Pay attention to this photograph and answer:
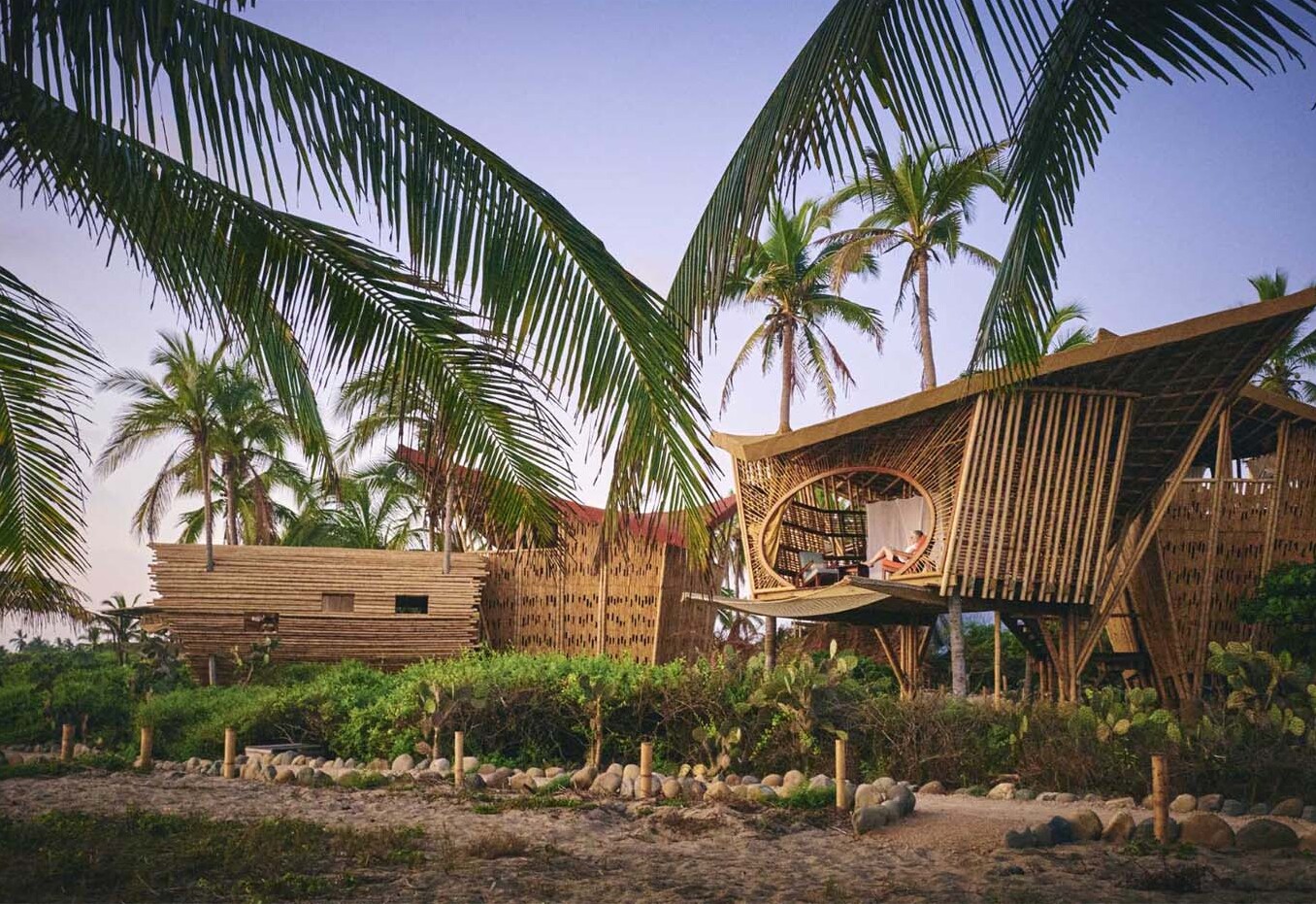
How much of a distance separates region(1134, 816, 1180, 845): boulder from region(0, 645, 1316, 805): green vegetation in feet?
5.11

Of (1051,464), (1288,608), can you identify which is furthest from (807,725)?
(1288,608)

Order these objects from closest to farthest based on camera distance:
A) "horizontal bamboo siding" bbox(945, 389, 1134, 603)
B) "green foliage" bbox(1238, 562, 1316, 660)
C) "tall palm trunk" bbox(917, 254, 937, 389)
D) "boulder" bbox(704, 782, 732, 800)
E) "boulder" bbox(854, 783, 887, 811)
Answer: "boulder" bbox(854, 783, 887, 811), "boulder" bbox(704, 782, 732, 800), "horizontal bamboo siding" bbox(945, 389, 1134, 603), "green foliage" bbox(1238, 562, 1316, 660), "tall palm trunk" bbox(917, 254, 937, 389)

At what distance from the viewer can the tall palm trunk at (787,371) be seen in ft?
85.1

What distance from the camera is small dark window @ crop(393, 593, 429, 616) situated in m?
21.4

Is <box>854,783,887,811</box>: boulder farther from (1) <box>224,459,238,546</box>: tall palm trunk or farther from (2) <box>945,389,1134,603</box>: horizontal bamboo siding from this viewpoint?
(1) <box>224,459,238,546</box>: tall palm trunk

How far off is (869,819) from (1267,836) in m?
2.53

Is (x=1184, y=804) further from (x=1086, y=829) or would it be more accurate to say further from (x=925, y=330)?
(x=925, y=330)

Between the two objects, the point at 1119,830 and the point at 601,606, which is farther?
the point at 601,606

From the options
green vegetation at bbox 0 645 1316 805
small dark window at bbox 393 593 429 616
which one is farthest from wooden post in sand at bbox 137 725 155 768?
small dark window at bbox 393 593 429 616

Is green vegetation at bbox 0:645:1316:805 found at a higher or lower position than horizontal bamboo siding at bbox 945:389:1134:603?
lower

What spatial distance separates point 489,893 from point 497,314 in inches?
129

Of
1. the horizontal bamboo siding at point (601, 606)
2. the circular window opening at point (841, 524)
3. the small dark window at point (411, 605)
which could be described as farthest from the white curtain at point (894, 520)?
the small dark window at point (411, 605)

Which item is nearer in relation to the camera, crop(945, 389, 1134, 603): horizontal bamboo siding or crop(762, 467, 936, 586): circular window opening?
crop(945, 389, 1134, 603): horizontal bamboo siding

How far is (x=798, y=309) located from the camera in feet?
87.7
